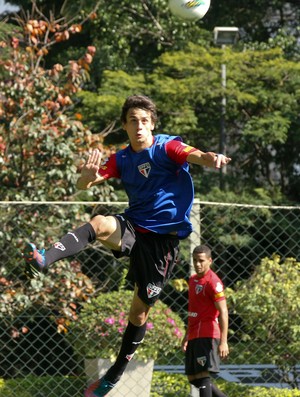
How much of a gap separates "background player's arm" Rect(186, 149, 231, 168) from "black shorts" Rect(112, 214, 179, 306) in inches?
22.2

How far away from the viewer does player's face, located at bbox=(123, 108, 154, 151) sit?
15.9 feet

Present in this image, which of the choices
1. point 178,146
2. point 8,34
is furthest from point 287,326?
point 8,34

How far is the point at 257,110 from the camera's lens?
12.8m

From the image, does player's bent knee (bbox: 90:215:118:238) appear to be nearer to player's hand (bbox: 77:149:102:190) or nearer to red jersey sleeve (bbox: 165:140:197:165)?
player's hand (bbox: 77:149:102:190)

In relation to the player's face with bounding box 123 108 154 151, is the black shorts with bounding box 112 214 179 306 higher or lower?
lower

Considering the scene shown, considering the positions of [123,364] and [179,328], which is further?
[179,328]

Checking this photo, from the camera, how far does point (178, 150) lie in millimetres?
4707

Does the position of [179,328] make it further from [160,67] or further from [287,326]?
[160,67]

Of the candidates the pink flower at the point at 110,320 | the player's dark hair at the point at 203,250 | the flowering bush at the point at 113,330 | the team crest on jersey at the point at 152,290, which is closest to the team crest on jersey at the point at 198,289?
the player's dark hair at the point at 203,250

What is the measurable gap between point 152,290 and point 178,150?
0.82m

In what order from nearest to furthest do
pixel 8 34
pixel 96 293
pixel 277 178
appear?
pixel 96 293 < pixel 8 34 < pixel 277 178

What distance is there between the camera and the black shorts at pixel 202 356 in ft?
21.6

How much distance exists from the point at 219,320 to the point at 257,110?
6685 millimetres

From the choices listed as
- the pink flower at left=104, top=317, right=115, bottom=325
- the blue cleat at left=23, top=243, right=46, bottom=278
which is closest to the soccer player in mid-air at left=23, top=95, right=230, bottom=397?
the blue cleat at left=23, top=243, right=46, bottom=278
